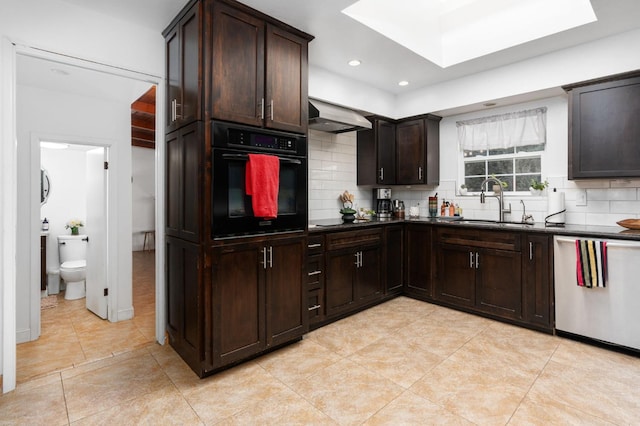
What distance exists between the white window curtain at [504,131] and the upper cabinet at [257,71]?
8.19 feet

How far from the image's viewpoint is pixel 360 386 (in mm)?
2232

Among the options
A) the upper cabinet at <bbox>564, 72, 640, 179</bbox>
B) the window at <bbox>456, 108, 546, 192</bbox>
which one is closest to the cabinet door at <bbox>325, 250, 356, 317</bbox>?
the window at <bbox>456, 108, 546, 192</bbox>

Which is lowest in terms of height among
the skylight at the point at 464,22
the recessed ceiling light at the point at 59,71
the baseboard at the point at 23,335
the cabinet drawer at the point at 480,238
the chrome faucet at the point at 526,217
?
the baseboard at the point at 23,335

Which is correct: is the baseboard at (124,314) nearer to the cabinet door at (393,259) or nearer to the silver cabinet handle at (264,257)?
the silver cabinet handle at (264,257)

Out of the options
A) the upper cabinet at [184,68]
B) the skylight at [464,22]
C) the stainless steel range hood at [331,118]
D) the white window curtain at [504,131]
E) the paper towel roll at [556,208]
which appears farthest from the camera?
the white window curtain at [504,131]

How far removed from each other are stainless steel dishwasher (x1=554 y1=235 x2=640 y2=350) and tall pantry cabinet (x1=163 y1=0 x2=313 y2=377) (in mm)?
2300

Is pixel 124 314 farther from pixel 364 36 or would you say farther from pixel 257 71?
pixel 364 36

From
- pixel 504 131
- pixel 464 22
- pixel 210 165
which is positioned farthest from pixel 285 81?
pixel 504 131

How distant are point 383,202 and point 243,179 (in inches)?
103

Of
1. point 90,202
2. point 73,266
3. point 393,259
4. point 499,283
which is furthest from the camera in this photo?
point 73,266

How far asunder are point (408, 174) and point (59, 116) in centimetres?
395

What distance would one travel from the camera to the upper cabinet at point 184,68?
226 centimetres

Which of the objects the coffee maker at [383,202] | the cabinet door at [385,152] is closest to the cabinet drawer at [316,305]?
the coffee maker at [383,202]

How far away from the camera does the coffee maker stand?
4562 millimetres
